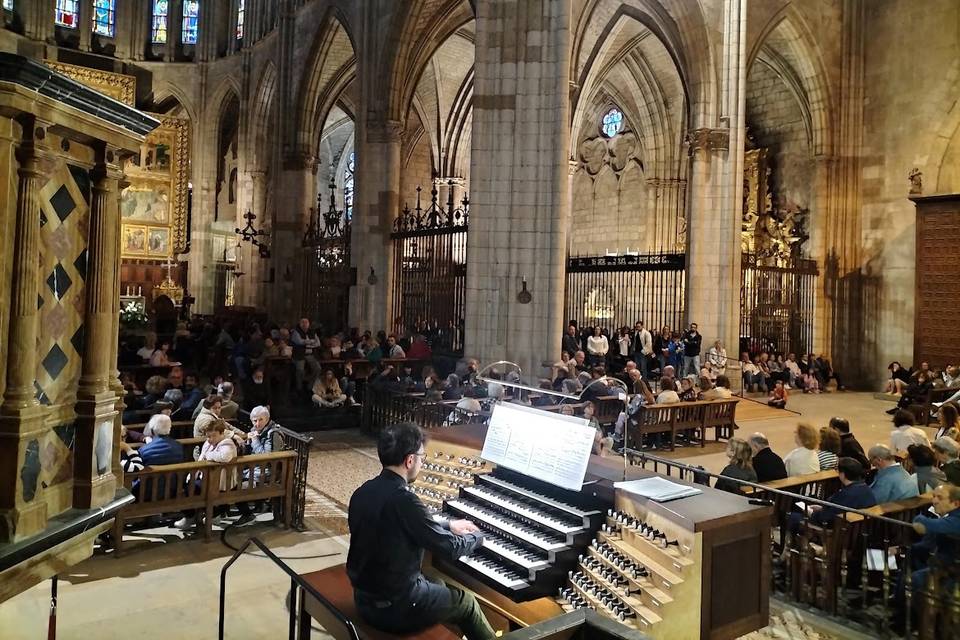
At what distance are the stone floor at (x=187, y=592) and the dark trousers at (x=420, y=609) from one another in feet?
4.81

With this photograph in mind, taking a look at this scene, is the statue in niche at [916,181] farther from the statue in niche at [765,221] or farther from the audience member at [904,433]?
the audience member at [904,433]

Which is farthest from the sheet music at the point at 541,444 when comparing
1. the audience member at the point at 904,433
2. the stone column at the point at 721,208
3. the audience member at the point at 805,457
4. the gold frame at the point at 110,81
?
the gold frame at the point at 110,81

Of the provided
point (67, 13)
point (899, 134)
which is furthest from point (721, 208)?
point (67, 13)

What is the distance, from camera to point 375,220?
17.8 metres

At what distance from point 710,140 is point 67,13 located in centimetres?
2450

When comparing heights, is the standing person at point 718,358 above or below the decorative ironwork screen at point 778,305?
below

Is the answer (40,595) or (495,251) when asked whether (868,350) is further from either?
(40,595)

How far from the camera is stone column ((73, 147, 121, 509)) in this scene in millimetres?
2721

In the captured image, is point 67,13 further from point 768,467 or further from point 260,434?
point 768,467

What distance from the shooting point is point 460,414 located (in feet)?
27.5

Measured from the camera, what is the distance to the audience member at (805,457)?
6227mm

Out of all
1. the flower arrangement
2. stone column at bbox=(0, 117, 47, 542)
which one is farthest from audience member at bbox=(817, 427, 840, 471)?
the flower arrangement

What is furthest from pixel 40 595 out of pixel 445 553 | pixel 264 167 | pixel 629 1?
pixel 264 167

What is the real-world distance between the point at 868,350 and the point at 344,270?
1446 cm
